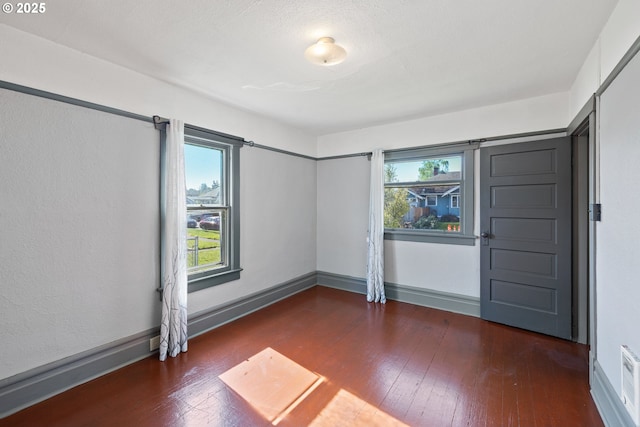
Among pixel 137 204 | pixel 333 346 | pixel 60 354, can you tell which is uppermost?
pixel 137 204

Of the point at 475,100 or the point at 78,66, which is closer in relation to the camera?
the point at 78,66

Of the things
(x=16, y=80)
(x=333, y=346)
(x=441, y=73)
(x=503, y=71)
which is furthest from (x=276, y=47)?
(x=333, y=346)

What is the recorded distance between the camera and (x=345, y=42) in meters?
2.10

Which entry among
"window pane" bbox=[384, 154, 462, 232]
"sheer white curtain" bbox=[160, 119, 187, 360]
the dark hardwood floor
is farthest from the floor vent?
"sheer white curtain" bbox=[160, 119, 187, 360]

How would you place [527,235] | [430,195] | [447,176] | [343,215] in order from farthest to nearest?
[343,215]
[430,195]
[447,176]
[527,235]

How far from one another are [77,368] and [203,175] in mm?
1994

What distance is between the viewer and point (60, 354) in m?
2.13

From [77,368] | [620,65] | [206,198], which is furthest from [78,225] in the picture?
[620,65]

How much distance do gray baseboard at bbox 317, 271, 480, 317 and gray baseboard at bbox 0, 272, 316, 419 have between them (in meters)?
2.05

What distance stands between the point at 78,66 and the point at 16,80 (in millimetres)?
408

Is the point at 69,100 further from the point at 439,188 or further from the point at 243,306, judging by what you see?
the point at 439,188

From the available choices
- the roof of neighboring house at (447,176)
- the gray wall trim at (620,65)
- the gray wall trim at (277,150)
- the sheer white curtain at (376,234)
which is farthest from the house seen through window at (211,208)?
the gray wall trim at (620,65)

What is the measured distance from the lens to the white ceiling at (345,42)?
5.76 feet

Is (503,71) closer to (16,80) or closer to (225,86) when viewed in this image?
(225,86)
